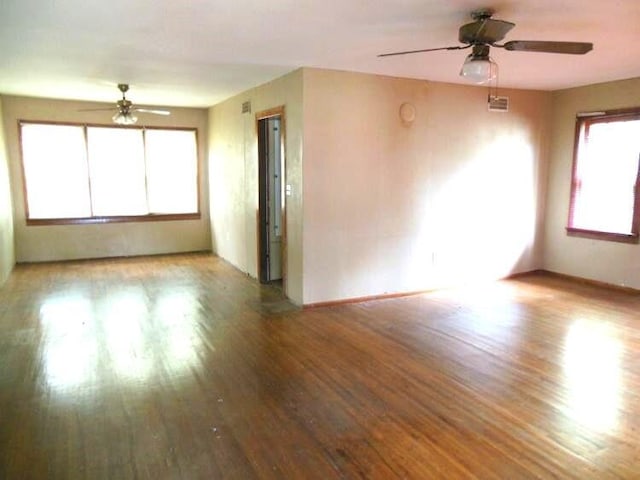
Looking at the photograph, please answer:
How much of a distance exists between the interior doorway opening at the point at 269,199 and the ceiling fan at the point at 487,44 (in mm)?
3035

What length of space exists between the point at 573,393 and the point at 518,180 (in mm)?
3826

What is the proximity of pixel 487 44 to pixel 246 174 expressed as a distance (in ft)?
12.7

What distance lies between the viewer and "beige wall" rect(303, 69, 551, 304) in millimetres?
4852

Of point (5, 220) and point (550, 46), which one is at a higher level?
point (550, 46)

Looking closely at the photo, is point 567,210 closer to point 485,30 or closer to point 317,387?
point 485,30

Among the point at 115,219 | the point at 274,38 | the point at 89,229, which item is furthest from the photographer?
the point at 115,219

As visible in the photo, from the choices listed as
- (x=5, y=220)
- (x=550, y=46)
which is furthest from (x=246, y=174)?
(x=550, y=46)

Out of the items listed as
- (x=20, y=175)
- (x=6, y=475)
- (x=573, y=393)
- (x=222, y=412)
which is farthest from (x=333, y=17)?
(x=20, y=175)

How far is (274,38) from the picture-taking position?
3574mm

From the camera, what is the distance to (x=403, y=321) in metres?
4.57

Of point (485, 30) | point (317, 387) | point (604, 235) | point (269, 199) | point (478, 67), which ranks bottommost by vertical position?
point (317, 387)

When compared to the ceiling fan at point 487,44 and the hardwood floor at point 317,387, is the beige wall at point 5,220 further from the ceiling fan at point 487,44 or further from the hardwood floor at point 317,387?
the ceiling fan at point 487,44

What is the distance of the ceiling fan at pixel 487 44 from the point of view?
291 cm

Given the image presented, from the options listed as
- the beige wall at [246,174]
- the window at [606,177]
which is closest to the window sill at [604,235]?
the window at [606,177]
